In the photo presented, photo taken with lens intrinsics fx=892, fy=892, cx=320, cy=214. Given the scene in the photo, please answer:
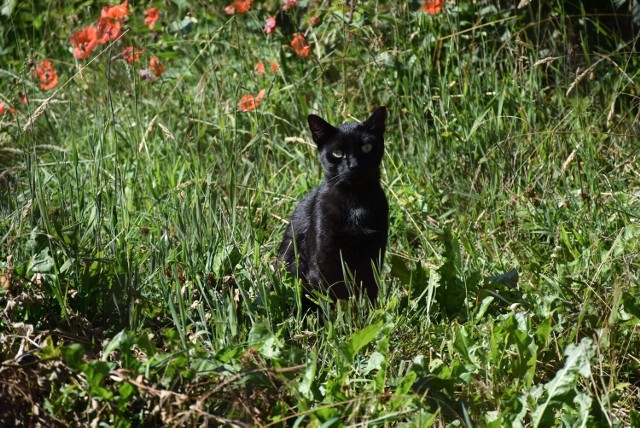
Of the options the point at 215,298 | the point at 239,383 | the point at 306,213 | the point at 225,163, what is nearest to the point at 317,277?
the point at 306,213

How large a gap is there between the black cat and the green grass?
18 centimetres

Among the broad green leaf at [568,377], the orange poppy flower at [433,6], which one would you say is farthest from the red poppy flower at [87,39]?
the broad green leaf at [568,377]

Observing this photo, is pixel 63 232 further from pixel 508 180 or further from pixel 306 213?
pixel 508 180

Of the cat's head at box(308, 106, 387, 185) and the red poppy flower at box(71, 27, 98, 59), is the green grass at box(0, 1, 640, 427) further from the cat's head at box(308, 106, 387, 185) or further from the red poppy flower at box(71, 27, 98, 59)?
the red poppy flower at box(71, 27, 98, 59)

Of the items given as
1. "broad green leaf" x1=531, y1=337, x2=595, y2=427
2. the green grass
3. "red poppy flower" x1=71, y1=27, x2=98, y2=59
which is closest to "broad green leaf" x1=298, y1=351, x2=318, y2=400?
the green grass

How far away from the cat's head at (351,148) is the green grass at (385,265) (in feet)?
1.14

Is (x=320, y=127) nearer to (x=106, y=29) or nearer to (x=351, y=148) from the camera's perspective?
(x=351, y=148)

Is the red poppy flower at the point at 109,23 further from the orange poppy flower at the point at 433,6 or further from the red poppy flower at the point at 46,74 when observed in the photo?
the orange poppy flower at the point at 433,6

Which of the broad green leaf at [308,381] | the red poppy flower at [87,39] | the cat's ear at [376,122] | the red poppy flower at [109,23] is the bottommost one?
the broad green leaf at [308,381]

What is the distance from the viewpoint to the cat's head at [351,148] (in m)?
3.45

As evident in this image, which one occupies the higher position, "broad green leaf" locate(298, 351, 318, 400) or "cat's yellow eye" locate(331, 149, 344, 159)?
"cat's yellow eye" locate(331, 149, 344, 159)

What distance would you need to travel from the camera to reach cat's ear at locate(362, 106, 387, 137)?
11.6ft

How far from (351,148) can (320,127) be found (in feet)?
0.53

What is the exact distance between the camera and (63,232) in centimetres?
280
